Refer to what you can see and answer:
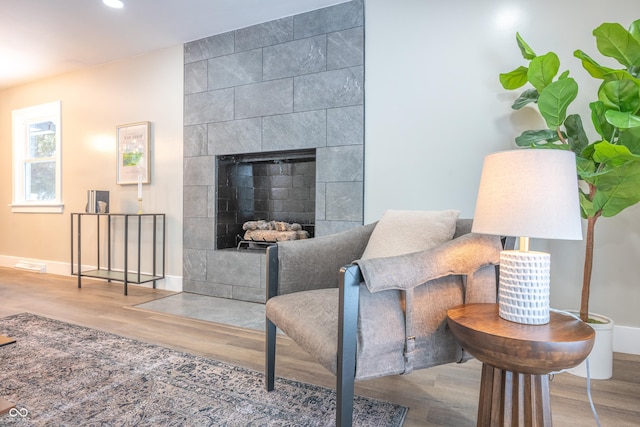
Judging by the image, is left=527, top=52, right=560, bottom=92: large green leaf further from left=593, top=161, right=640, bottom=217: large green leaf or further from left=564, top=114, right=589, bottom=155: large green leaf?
left=593, top=161, right=640, bottom=217: large green leaf

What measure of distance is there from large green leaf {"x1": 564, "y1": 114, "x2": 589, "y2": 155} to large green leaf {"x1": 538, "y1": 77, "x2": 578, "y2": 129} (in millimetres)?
88

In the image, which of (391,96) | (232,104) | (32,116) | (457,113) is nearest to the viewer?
(457,113)

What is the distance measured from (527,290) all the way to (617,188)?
102 centimetres

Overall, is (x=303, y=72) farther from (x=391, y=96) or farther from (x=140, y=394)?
(x=140, y=394)

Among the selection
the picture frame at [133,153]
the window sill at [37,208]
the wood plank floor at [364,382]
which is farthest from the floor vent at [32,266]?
the picture frame at [133,153]

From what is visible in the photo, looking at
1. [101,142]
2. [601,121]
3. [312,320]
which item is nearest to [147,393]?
[312,320]

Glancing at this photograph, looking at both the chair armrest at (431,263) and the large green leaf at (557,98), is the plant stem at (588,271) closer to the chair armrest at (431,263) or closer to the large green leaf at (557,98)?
the large green leaf at (557,98)

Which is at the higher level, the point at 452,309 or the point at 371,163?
the point at 371,163

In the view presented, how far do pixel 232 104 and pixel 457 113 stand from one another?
1956 millimetres

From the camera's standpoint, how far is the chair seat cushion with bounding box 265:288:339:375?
114cm

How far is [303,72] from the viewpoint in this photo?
9.68 ft

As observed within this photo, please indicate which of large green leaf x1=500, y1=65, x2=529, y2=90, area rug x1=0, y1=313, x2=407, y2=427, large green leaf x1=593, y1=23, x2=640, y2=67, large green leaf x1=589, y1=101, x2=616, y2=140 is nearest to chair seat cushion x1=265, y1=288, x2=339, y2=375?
area rug x1=0, y1=313, x2=407, y2=427

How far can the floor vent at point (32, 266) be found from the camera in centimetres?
446

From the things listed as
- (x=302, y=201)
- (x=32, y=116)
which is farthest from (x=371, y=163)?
(x=32, y=116)
